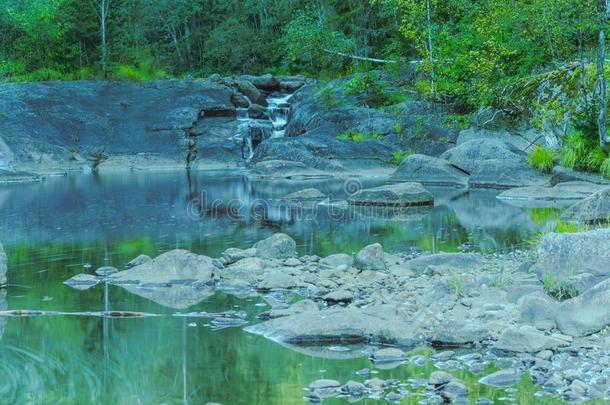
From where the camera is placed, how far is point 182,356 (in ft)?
26.4

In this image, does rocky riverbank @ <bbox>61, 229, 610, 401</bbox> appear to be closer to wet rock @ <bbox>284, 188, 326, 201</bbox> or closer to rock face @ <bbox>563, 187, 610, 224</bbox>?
rock face @ <bbox>563, 187, 610, 224</bbox>

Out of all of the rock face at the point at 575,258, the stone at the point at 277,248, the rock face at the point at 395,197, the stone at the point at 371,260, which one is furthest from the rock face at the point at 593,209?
the rock face at the point at 575,258

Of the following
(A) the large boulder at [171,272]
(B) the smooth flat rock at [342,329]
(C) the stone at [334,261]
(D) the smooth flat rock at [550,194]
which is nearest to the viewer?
(B) the smooth flat rock at [342,329]

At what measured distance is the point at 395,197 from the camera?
68.1 ft

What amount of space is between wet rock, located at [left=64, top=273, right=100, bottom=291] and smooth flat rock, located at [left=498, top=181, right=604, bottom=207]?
464 inches

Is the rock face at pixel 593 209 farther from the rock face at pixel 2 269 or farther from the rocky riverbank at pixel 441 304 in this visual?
the rock face at pixel 2 269

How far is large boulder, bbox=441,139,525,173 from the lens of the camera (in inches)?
1047

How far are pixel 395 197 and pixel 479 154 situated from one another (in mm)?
6959

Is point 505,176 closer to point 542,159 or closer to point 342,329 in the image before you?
point 542,159

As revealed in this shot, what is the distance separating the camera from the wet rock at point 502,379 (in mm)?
6902

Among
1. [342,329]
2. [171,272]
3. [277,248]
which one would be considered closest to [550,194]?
[277,248]

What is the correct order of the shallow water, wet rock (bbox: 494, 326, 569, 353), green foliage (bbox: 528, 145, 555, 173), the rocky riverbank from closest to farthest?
the rocky riverbank, the shallow water, wet rock (bbox: 494, 326, 569, 353), green foliage (bbox: 528, 145, 555, 173)

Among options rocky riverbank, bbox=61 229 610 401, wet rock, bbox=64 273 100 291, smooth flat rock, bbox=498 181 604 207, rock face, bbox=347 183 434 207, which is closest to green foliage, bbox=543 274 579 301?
rocky riverbank, bbox=61 229 610 401

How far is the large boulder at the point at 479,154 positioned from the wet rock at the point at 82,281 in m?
16.5
